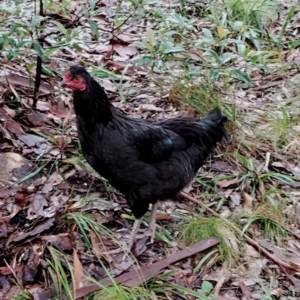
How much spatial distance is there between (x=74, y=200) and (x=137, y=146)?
0.63m

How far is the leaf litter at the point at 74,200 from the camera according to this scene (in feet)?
11.0

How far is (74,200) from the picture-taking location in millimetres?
3734

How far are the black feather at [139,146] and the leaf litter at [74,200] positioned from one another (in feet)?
1.06

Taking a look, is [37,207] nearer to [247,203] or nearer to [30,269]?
[30,269]

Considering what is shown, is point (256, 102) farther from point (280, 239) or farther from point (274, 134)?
point (280, 239)

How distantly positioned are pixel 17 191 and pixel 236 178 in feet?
4.98

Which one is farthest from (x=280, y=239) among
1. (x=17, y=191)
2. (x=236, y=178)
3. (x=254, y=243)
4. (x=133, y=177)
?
(x=17, y=191)

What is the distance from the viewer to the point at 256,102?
5.06m

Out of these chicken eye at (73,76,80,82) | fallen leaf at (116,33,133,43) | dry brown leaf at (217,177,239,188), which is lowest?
dry brown leaf at (217,177,239,188)

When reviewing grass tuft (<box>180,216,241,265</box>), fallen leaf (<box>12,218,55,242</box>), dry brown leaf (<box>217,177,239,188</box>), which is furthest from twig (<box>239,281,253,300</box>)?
fallen leaf (<box>12,218,55,242</box>)

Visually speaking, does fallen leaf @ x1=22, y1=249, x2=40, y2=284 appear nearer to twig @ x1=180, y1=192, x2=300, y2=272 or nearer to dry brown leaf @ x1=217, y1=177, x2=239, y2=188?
twig @ x1=180, y1=192, x2=300, y2=272

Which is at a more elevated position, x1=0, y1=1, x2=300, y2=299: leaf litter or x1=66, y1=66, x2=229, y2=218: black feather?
x1=66, y1=66, x2=229, y2=218: black feather

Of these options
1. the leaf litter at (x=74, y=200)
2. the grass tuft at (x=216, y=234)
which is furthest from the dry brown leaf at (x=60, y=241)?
the grass tuft at (x=216, y=234)

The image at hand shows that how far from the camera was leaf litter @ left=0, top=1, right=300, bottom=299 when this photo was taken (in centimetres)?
334
